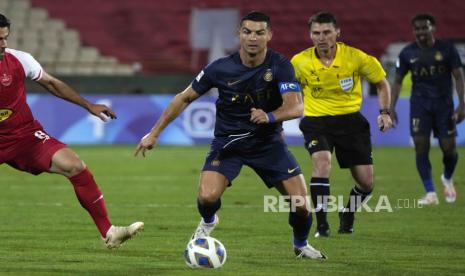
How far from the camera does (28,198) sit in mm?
14320

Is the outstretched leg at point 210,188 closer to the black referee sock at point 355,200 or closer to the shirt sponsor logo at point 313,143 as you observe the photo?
the shirt sponsor logo at point 313,143

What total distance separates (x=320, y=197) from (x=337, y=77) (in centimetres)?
125

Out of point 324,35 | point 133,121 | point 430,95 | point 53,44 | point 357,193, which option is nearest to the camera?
point 324,35

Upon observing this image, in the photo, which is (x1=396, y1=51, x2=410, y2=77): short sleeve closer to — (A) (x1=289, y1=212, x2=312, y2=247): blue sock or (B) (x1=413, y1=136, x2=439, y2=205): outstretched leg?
(B) (x1=413, y1=136, x2=439, y2=205): outstretched leg

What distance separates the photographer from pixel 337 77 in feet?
34.1

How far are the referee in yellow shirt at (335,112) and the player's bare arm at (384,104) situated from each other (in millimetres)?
16

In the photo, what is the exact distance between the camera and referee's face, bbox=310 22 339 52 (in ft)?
33.1

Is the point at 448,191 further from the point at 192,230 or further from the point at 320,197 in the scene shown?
the point at 192,230

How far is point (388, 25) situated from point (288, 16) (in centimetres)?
311

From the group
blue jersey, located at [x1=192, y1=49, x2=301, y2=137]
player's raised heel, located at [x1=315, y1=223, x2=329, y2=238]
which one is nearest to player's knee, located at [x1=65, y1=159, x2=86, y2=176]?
blue jersey, located at [x1=192, y1=49, x2=301, y2=137]

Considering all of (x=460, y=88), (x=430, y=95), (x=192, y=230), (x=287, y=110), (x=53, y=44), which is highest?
(x=287, y=110)

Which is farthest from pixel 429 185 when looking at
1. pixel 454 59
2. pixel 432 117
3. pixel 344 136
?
pixel 344 136

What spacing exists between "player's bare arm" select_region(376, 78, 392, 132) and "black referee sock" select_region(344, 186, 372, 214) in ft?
3.49

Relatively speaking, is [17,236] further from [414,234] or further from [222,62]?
[414,234]
